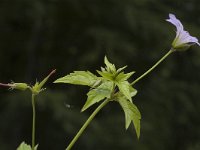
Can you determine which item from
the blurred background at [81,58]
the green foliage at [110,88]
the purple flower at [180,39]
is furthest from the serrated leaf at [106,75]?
the blurred background at [81,58]

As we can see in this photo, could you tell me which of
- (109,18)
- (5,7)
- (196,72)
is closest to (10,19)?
(5,7)

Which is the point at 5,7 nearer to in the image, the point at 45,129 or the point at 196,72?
the point at 45,129

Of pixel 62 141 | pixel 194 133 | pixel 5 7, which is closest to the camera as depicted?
pixel 5 7

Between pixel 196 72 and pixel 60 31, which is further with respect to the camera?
pixel 196 72

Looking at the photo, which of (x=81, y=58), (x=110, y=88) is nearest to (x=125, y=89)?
(x=110, y=88)

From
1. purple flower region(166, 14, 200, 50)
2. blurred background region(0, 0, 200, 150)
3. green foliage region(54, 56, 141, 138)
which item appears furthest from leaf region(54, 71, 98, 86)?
blurred background region(0, 0, 200, 150)

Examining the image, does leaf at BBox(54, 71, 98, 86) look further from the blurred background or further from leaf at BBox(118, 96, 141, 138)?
the blurred background
